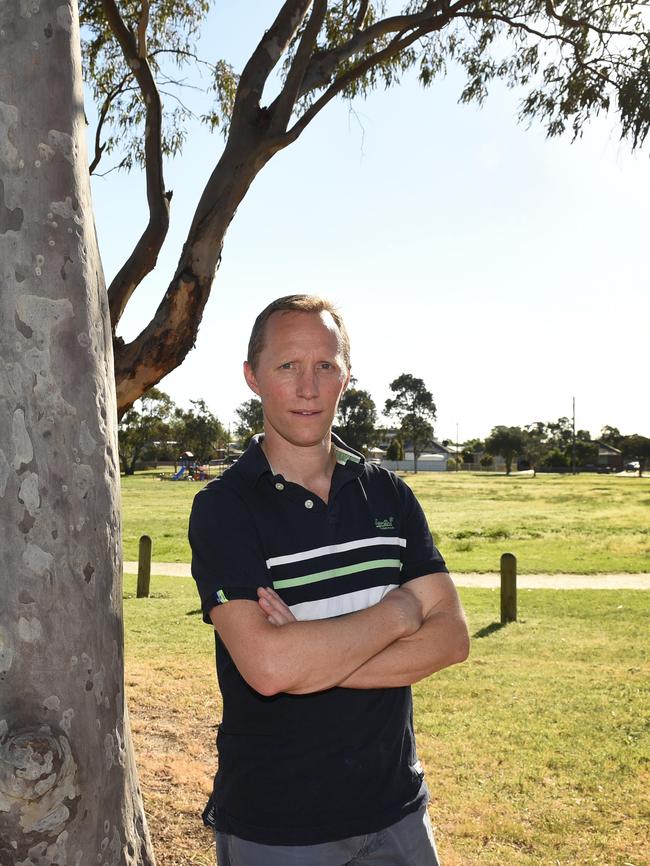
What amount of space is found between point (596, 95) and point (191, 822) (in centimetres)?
679

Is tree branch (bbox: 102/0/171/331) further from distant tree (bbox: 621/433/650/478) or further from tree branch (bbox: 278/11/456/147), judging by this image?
distant tree (bbox: 621/433/650/478)

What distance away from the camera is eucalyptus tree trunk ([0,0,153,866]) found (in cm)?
194

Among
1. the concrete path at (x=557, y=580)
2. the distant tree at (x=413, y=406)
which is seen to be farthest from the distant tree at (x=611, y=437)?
the concrete path at (x=557, y=580)

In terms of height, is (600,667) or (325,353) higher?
(325,353)

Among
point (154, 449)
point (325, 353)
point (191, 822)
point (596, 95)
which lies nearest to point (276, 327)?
point (325, 353)

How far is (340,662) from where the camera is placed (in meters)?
1.95

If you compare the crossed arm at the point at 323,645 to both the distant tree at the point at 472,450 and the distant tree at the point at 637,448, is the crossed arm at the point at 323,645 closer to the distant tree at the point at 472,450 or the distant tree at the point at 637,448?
the distant tree at the point at 637,448

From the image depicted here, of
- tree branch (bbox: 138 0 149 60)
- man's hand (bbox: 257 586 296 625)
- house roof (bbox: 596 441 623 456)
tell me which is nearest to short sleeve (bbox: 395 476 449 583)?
man's hand (bbox: 257 586 296 625)

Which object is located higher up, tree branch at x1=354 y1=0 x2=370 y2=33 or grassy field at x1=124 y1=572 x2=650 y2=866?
tree branch at x1=354 y1=0 x2=370 y2=33

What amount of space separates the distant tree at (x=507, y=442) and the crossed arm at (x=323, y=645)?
78.6 meters

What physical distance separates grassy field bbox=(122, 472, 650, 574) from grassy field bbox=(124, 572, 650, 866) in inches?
291

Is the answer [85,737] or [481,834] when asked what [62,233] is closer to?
[85,737]

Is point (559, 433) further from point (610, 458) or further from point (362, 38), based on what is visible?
point (362, 38)

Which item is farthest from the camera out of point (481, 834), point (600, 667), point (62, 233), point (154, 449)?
point (154, 449)
